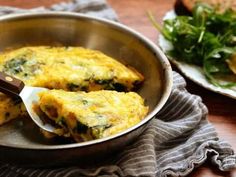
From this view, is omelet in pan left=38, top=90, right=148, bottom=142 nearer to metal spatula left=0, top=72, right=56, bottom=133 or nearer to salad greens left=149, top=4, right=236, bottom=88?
metal spatula left=0, top=72, right=56, bottom=133

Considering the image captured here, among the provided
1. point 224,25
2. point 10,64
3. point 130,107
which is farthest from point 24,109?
point 224,25

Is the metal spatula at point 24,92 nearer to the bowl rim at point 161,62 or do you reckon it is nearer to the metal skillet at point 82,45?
the metal skillet at point 82,45

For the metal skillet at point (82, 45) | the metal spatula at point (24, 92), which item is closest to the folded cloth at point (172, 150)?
the metal skillet at point (82, 45)

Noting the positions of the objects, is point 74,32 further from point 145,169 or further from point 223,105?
point 145,169

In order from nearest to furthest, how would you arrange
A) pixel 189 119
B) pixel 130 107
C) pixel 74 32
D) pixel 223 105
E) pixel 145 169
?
pixel 145 169
pixel 130 107
pixel 189 119
pixel 223 105
pixel 74 32

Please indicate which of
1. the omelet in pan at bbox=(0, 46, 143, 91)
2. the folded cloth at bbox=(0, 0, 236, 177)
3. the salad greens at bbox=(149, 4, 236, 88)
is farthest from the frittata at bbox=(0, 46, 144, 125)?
the salad greens at bbox=(149, 4, 236, 88)

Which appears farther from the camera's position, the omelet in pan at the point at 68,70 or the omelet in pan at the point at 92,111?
the omelet in pan at the point at 68,70

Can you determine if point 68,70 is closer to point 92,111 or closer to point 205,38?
point 92,111

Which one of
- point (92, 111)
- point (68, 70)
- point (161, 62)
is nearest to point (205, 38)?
point (161, 62)

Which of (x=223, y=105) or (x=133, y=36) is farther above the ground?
(x=133, y=36)
